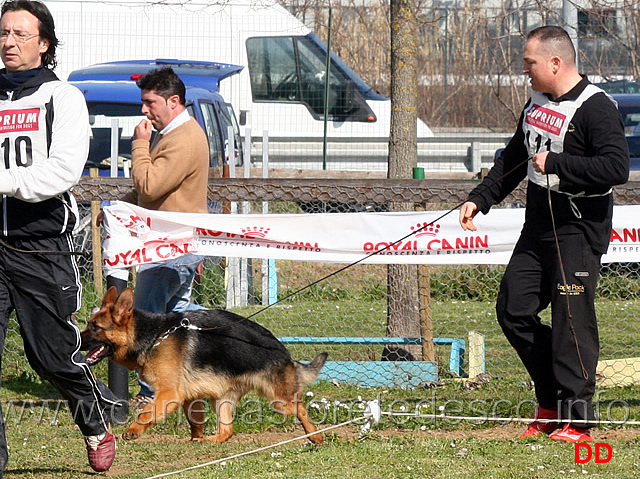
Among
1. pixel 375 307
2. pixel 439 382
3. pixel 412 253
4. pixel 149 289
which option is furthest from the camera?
pixel 375 307

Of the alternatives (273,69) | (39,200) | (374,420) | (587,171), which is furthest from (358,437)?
(273,69)

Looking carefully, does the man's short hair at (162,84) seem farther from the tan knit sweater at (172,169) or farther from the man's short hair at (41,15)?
the man's short hair at (41,15)

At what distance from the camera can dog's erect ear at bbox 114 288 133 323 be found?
506 centimetres

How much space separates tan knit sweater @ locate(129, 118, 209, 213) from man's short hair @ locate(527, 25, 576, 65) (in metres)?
2.01

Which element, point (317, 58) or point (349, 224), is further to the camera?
point (317, 58)

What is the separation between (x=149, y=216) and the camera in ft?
19.1

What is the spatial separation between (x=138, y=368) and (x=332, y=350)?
2.48 metres

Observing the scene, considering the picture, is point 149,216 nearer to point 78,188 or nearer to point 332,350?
point 78,188

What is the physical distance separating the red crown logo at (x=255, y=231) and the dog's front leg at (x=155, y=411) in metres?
1.41

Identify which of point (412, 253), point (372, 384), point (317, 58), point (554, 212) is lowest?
point (372, 384)

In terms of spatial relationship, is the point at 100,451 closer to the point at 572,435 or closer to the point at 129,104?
the point at 572,435

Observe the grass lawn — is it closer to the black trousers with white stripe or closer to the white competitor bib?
the black trousers with white stripe

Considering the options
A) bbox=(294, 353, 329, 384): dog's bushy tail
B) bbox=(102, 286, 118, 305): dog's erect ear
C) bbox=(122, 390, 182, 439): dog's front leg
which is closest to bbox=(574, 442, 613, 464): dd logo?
bbox=(294, 353, 329, 384): dog's bushy tail

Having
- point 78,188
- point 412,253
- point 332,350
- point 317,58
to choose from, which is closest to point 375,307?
point 332,350
